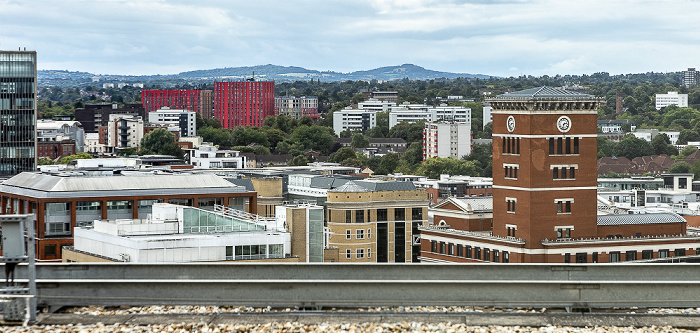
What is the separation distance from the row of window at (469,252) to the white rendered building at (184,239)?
1841 cm

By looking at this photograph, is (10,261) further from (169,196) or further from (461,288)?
(169,196)

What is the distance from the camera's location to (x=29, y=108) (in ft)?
460

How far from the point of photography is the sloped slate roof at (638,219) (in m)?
78.6

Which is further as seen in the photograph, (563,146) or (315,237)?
(563,146)

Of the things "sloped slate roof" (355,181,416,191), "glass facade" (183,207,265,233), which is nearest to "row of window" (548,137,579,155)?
"sloped slate roof" (355,181,416,191)

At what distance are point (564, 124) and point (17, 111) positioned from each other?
8206 centimetres

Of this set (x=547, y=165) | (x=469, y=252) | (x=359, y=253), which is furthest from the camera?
(x=359, y=253)

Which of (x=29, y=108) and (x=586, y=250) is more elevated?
(x=29, y=108)

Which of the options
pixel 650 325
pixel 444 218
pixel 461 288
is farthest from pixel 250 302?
pixel 444 218

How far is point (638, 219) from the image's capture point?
79.3 m

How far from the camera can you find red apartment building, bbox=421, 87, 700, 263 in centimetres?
7538

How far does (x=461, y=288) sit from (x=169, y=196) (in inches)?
2152

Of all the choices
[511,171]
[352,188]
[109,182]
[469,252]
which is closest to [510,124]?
[511,171]

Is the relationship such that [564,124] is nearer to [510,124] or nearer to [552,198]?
[510,124]
